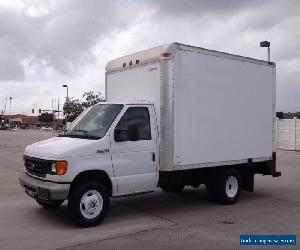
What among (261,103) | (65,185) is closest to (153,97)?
(65,185)

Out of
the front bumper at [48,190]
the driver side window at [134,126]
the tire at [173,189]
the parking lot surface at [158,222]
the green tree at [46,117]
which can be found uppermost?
the green tree at [46,117]

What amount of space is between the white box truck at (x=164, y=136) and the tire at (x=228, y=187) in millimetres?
23

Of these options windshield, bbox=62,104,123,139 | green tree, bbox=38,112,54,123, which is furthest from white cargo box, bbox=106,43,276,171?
green tree, bbox=38,112,54,123

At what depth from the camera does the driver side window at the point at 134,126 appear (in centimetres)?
827

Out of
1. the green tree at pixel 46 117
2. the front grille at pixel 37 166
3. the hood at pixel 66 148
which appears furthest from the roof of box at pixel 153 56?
the green tree at pixel 46 117

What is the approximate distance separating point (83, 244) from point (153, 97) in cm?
347

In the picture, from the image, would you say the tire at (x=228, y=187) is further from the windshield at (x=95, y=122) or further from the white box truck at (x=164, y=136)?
the windshield at (x=95, y=122)

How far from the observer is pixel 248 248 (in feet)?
21.7

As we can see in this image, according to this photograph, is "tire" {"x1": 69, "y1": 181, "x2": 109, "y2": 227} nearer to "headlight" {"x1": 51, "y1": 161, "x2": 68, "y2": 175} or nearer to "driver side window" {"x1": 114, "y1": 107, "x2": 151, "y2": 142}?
"headlight" {"x1": 51, "y1": 161, "x2": 68, "y2": 175}

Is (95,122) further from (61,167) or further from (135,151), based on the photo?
(61,167)

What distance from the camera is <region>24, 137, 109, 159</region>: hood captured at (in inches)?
298

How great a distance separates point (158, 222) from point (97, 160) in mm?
1654

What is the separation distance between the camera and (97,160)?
7.88 metres

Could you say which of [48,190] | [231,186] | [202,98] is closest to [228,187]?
[231,186]
